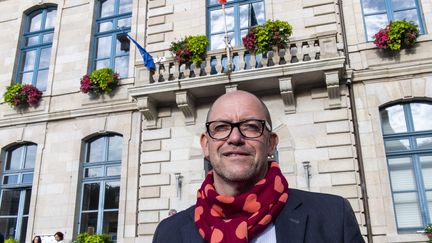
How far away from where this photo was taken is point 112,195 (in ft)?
33.8

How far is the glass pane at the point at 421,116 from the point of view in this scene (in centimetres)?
861

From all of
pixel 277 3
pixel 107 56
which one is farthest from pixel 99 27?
pixel 277 3

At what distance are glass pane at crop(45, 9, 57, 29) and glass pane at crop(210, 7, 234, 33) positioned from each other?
5.90 m

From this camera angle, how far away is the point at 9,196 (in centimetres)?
1141

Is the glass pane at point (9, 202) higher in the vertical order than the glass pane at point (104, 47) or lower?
lower

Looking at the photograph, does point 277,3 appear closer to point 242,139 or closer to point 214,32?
point 214,32

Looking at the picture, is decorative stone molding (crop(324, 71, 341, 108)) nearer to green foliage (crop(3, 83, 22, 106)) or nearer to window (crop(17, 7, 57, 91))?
window (crop(17, 7, 57, 91))

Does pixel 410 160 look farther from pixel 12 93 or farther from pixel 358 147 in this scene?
pixel 12 93

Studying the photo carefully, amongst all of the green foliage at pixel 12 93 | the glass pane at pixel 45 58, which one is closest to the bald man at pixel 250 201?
the green foliage at pixel 12 93

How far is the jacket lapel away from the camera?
5.79 feet

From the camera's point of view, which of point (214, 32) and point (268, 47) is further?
point (214, 32)

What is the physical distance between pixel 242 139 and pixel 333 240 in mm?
638

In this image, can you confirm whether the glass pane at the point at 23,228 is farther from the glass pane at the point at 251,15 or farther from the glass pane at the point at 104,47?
the glass pane at the point at 251,15

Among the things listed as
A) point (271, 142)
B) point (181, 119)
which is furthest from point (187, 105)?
point (271, 142)
